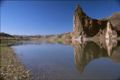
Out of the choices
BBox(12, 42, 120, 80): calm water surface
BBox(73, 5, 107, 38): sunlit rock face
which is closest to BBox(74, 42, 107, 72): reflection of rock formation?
BBox(12, 42, 120, 80): calm water surface

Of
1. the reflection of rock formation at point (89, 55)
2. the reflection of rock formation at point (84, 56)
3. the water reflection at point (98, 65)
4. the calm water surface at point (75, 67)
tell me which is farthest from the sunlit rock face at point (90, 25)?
the calm water surface at point (75, 67)

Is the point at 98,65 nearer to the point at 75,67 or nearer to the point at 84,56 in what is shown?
the point at 75,67

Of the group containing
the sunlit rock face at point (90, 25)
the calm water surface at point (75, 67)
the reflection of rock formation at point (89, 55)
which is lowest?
the calm water surface at point (75, 67)

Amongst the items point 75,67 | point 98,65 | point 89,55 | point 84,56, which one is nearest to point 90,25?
point 89,55

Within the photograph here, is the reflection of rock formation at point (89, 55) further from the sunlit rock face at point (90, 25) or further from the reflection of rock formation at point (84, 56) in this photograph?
the sunlit rock face at point (90, 25)

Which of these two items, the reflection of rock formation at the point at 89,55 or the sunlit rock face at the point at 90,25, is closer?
the reflection of rock formation at the point at 89,55

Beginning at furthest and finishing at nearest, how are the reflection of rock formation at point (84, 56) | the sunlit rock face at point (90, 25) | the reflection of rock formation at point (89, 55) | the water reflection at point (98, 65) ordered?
the sunlit rock face at point (90, 25), the reflection of rock formation at point (89, 55), the reflection of rock formation at point (84, 56), the water reflection at point (98, 65)

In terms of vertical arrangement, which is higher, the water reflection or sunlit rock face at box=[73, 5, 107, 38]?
sunlit rock face at box=[73, 5, 107, 38]

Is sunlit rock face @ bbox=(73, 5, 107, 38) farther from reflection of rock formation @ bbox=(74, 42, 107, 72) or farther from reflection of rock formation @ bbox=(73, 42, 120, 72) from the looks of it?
reflection of rock formation @ bbox=(74, 42, 107, 72)

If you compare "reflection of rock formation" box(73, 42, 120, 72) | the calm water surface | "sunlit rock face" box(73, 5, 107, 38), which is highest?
"sunlit rock face" box(73, 5, 107, 38)

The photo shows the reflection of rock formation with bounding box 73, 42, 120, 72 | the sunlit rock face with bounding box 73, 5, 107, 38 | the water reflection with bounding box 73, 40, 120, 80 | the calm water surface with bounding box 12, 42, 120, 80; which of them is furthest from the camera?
the sunlit rock face with bounding box 73, 5, 107, 38

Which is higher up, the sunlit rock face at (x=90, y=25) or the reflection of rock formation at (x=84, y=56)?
the sunlit rock face at (x=90, y=25)

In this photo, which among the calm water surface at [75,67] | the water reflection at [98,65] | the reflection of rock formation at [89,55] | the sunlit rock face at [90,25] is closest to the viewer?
the calm water surface at [75,67]

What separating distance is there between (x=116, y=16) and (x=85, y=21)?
69.7 m
